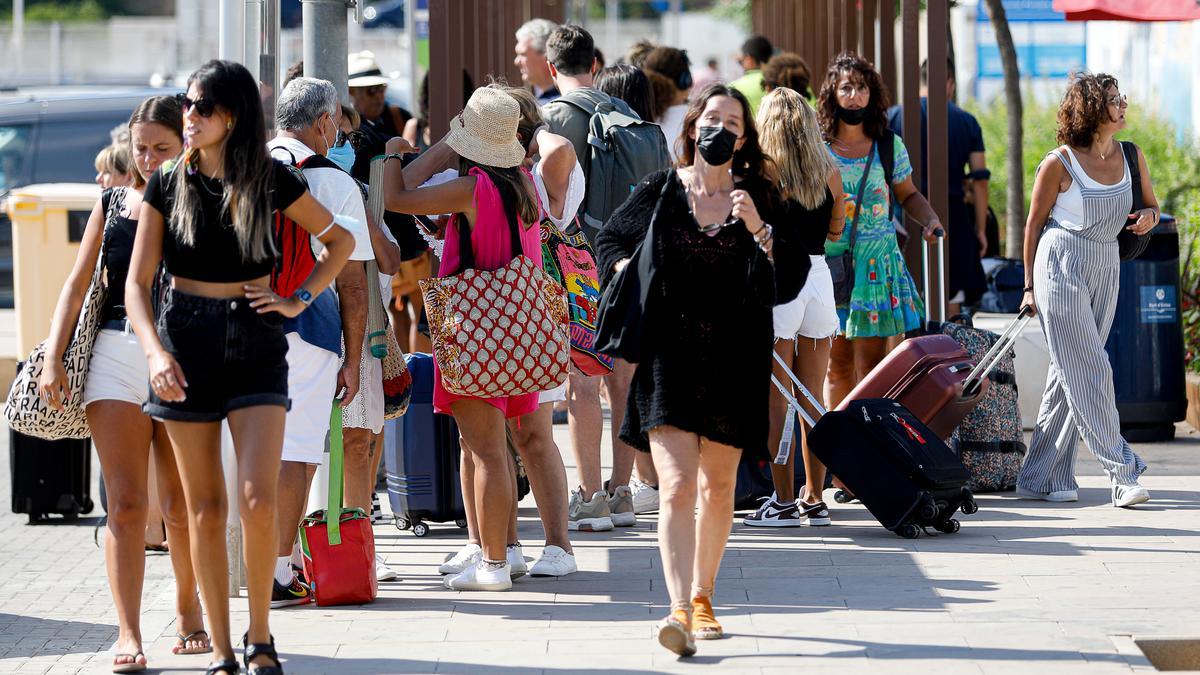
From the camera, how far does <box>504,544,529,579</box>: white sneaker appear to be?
20.9 ft

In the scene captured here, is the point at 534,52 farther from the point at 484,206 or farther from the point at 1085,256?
the point at 484,206

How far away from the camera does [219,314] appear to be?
4.72 meters

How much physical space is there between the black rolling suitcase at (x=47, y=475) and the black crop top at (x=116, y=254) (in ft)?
10.9

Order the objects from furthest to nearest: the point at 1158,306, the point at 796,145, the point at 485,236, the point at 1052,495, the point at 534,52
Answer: the point at 1158,306
the point at 534,52
the point at 1052,495
the point at 796,145
the point at 485,236

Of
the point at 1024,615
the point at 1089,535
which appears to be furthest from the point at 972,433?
the point at 1024,615

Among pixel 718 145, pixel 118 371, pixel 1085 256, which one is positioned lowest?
pixel 118 371

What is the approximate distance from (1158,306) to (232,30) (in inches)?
213

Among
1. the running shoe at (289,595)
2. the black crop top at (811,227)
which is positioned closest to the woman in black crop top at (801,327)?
the black crop top at (811,227)

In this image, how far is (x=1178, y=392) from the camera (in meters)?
9.46

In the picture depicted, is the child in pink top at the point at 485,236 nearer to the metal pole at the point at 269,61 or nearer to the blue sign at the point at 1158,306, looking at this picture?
the metal pole at the point at 269,61

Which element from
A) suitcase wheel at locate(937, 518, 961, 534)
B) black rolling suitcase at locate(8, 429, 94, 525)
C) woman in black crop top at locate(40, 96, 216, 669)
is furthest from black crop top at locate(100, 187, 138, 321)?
suitcase wheel at locate(937, 518, 961, 534)

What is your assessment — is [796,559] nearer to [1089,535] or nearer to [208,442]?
[1089,535]

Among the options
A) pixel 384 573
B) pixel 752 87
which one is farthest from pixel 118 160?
pixel 752 87

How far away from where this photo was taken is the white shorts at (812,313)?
7207mm
